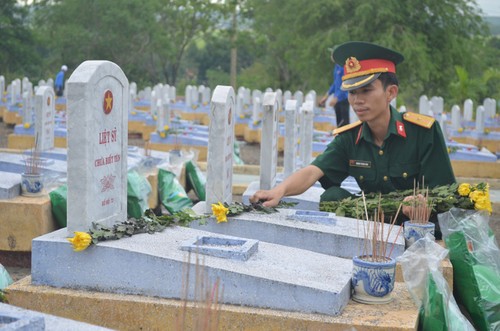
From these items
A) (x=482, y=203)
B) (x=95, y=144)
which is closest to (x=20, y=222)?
(x=95, y=144)

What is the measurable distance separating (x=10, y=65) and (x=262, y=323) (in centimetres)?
3615

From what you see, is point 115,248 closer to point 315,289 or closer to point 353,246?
point 315,289

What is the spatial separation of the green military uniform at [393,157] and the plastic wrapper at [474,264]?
1.78ft

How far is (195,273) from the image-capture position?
151 inches

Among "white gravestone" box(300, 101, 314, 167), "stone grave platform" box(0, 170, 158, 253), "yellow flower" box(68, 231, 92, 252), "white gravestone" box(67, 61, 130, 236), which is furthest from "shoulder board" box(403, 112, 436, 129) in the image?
"white gravestone" box(300, 101, 314, 167)

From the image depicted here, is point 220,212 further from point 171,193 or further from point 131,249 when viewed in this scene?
point 171,193

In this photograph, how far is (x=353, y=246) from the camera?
15.9 ft

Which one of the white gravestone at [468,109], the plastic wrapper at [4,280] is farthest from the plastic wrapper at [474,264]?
the white gravestone at [468,109]

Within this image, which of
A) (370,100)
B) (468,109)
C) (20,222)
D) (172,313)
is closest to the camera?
(172,313)

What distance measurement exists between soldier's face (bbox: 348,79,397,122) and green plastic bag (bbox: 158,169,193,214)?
135 inches

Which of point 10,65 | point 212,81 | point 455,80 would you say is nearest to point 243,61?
point 212,81

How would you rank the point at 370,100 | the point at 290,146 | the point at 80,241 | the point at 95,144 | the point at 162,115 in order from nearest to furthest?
the point at 80,241 → the point at 95,144 → the point at 370,100 → the point at 290,146 → the point at 162,115

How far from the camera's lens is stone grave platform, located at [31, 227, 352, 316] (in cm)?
392

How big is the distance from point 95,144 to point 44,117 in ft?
17.1
